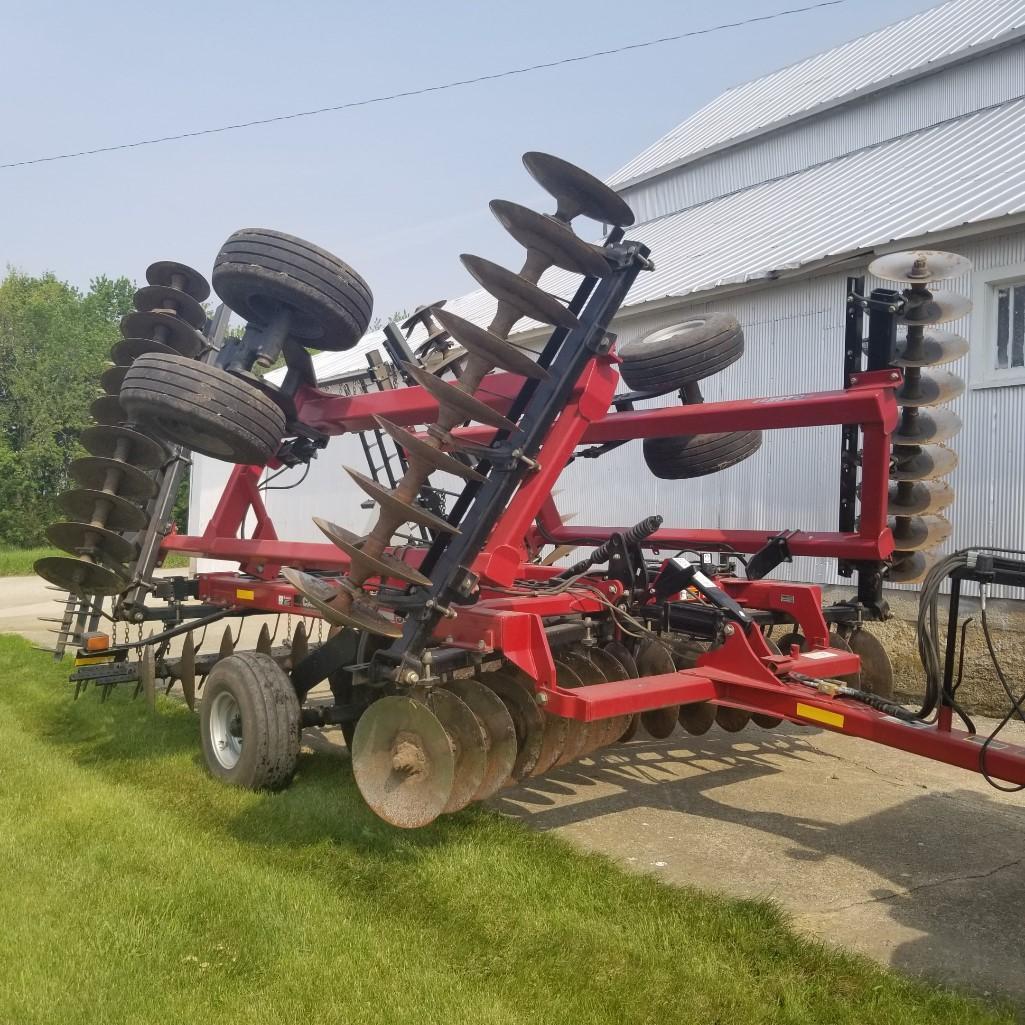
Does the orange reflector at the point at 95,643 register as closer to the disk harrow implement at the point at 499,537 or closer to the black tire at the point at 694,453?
the disk harrow implement at the point at 499,537

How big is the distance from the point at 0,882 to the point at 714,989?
2.72 meters

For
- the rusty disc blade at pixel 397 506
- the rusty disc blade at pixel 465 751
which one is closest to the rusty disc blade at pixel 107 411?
the rusty disc blade at pixel 397 506

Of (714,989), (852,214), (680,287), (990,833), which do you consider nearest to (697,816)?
(990,833)

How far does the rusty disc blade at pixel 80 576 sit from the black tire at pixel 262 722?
135 centimetres

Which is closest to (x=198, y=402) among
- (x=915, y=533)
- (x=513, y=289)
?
(x=513, y=289)

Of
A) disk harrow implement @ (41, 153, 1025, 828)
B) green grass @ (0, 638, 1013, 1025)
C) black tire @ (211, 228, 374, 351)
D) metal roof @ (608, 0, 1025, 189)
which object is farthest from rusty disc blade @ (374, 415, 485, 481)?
metal roof @ (608, 0, 1025, 189)

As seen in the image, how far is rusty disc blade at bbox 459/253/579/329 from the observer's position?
12.9 ft

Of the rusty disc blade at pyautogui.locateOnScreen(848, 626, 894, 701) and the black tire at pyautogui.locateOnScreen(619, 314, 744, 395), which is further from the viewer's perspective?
the black tire at pyautogui.locateOnScreen(619, 314, 744, 395)

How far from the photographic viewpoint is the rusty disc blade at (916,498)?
5.84 meters

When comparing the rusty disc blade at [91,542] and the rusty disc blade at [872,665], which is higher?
the rusty disc blade at [91,542]

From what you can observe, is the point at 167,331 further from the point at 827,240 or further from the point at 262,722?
the point at 827,240

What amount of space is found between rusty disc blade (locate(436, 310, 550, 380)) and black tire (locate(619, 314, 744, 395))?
6.20 feet

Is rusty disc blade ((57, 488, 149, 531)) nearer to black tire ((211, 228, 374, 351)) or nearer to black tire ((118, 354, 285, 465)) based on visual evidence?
black tire ((118, 354, 285, 465))

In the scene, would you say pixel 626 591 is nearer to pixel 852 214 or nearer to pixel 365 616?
pixel 365 616
